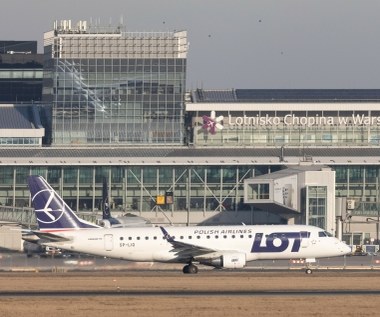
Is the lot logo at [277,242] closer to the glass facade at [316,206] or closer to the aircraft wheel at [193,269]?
the aircraft wheel at [193,269]

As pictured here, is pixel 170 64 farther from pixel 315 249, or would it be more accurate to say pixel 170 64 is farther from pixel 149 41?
pixel 315 249

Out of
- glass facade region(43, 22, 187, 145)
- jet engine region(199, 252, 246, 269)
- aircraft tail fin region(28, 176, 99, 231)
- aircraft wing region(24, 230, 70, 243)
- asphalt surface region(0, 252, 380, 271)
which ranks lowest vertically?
asphalt surface region(0, 252, 380, 271)

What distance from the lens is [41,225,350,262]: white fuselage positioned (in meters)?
128

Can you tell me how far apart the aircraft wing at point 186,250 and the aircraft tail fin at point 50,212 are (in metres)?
7.04

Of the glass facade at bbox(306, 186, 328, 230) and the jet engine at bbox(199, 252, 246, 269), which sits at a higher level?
the glass facade at bbox(306, 186, 328, 230)

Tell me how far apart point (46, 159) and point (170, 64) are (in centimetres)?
1826

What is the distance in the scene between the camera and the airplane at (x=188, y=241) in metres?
128

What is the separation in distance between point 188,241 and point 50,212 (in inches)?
421

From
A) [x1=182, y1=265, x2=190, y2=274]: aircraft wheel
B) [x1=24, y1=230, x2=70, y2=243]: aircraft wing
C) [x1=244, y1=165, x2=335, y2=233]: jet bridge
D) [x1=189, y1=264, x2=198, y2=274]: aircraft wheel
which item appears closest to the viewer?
[x1=189, y1=264, x2=198, y2=274]: aircraft wheel

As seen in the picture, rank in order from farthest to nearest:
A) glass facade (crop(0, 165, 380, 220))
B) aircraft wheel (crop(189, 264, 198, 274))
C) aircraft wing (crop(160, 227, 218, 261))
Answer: glass facade (crop(0, 165, 380, 220)) < aircraft wing (crop(160, 227, 218, 261)) < aircraft wheel (crop(189, 264, 198, 274))

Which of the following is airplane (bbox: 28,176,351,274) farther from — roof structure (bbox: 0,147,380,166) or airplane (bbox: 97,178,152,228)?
roof structure (bbox: 0,147,380,166)

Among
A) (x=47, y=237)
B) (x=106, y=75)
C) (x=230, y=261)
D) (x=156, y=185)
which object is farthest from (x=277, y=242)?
(x=106, y=75)

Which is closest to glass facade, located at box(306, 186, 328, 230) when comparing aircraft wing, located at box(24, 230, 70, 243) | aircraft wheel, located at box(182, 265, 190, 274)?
aircraft wheel, located at box(182, 265, 190, 274)
